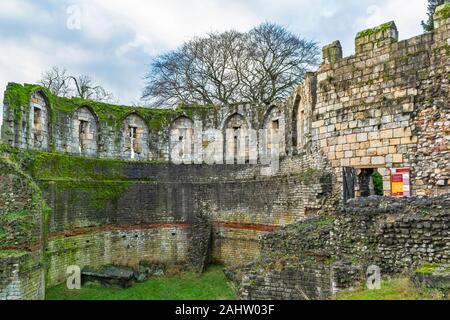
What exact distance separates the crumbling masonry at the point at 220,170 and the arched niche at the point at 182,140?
71 millimetres

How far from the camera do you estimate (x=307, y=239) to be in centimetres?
1032

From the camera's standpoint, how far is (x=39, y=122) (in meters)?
16.4

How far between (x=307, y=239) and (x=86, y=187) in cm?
999

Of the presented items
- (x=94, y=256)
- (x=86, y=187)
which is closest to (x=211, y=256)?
(x=94, y=256)

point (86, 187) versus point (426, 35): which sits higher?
point (426, 35)

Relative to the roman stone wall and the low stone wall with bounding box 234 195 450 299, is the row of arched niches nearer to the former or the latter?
the roman stone wall

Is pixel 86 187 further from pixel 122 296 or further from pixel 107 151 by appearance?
pixel 122 296

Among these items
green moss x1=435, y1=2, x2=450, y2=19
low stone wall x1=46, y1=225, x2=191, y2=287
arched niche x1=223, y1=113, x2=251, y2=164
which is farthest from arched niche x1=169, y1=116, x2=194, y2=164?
green moss x1=435, y1=2, x2=450, y2=19

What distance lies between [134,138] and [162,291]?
832 centimetres

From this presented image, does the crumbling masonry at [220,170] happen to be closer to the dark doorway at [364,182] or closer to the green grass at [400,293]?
the dark doorway at [364,182]

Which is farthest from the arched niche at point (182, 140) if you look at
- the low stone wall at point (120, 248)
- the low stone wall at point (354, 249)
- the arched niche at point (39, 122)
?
the low stone wall at point (354, 249)

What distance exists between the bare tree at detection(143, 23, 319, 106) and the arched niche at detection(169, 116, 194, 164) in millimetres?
7954

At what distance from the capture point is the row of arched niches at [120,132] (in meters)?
16.3
